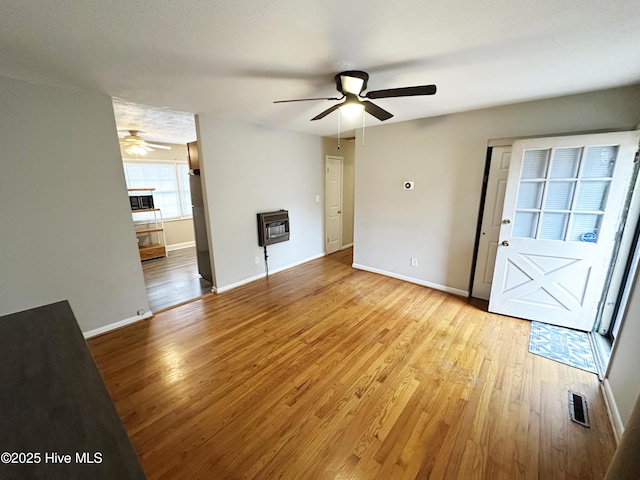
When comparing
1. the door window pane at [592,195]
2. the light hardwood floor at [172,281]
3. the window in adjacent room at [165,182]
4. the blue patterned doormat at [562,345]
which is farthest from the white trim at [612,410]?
the window in adjacent room at [165,182]

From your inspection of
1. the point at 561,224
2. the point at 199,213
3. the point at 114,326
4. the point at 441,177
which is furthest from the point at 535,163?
the point at 114,326

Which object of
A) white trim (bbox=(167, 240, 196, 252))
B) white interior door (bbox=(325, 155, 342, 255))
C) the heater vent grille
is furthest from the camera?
white trim (bbox=(167, 240, 196, 252))

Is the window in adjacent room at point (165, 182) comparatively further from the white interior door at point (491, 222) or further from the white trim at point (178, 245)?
the white interior door at point (491, 222)

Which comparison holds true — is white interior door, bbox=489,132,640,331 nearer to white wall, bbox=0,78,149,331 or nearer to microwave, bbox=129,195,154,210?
white wall, bbox=0,78,149,331

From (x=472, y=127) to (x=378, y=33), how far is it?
226 centimetres

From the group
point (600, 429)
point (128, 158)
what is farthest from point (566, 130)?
point (128, 158)

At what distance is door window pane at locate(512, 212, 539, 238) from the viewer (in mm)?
2789

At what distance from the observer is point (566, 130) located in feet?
8.71

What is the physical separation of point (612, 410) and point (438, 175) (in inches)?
108

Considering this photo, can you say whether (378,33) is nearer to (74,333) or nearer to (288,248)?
(74,333)

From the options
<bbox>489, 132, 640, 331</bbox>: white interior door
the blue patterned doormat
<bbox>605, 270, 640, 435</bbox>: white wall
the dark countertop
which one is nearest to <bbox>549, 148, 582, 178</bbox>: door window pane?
<bbox>489, 132, 640, 331</bbox>: white interior door

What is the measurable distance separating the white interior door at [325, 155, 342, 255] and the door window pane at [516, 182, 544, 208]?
10.7 ft

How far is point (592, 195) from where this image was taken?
2.49 meters

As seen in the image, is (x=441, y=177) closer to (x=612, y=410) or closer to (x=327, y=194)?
(x=327, y=194)
